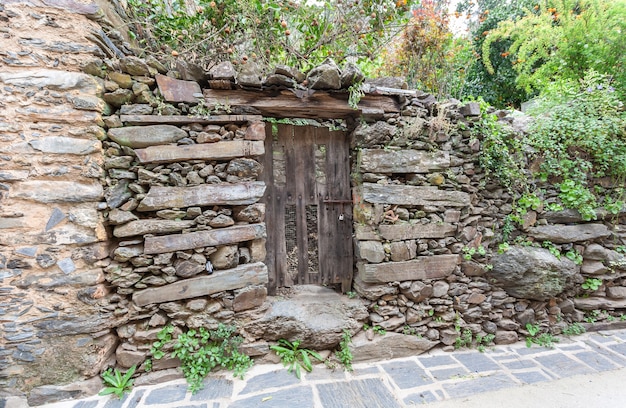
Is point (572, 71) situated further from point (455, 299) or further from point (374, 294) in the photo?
point (374, 294)

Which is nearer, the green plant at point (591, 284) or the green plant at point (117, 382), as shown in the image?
the green plant at point (117, 382)

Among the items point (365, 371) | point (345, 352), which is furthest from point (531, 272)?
point (345, 352)

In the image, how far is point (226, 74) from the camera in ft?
7.62

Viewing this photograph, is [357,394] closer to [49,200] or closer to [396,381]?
[396,381]

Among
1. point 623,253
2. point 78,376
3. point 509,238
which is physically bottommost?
point 78,376

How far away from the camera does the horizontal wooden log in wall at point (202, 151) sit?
2219 mm

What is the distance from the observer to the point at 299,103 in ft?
8.45

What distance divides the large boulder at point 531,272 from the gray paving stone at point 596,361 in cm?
60

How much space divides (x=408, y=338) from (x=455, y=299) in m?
0.70

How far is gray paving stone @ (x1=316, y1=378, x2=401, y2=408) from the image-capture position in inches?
81.7

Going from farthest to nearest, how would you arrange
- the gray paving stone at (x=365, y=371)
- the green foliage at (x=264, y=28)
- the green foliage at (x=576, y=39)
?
1. the green foliage at (x=576, y=39)
2. the green foliage at (x=264, y=28)
3. the gray paving stone at (x=365, y=371)

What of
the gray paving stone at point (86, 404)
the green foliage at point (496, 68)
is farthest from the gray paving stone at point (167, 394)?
the green foliage at point (496, 68)

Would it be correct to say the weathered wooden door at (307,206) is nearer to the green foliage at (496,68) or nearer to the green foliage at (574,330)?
the green foliage at (574,330)

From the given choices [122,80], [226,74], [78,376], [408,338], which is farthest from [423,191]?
[78,376]
